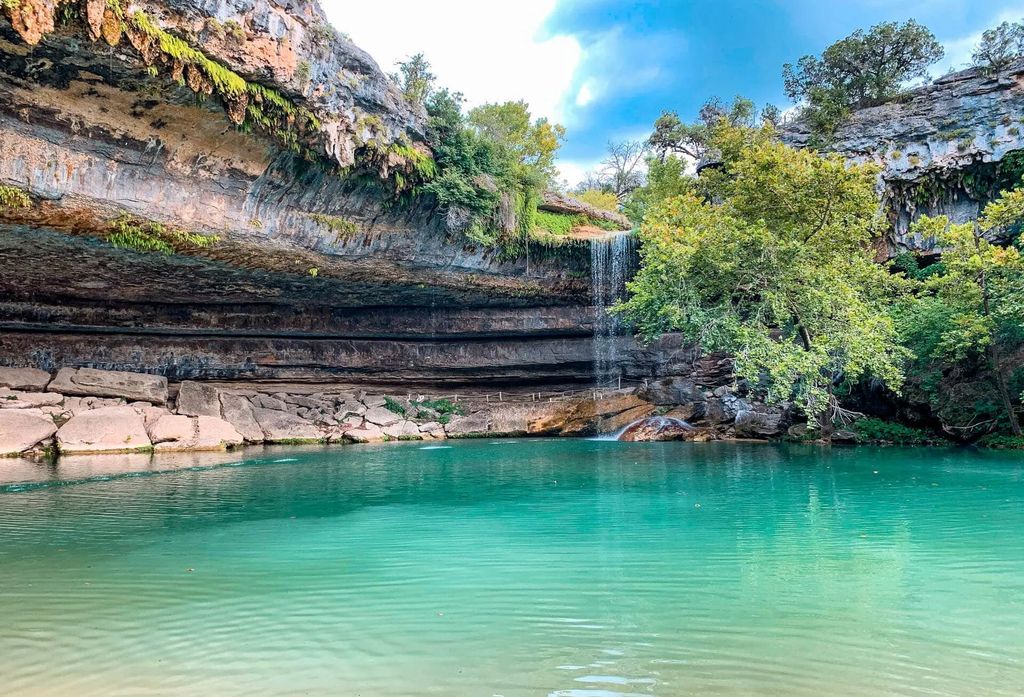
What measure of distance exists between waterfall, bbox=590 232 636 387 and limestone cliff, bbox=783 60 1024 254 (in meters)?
7.74

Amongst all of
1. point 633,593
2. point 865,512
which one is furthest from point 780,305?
point 633,593

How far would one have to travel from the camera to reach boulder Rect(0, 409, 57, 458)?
15609mm

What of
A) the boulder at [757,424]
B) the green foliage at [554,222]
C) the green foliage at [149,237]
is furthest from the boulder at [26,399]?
the boulder at [757,424]

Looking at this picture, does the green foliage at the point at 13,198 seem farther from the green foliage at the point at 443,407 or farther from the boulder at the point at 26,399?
the green foliage at the point at 443,407

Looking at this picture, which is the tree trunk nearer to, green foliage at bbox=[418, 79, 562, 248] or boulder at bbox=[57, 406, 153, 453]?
green foliage at bbox=[418, 79, 562, 248]

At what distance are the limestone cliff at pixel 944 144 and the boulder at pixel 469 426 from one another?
15.1m

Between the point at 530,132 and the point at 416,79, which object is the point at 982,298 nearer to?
the point at 416,79

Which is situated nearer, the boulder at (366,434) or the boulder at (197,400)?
the boulder at (197,400)

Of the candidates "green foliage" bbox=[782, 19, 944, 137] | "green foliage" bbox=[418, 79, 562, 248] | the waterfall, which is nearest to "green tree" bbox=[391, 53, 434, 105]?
"green foliage" bbox=[418, 79, 562, 248]

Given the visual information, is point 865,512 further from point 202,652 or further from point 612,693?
point 202,652

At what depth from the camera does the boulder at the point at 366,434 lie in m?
21.4

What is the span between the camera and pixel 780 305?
1433cm

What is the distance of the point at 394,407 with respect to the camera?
78.1ft

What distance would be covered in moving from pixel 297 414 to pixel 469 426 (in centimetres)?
599
